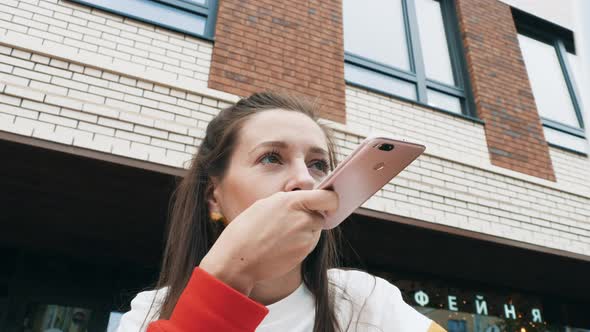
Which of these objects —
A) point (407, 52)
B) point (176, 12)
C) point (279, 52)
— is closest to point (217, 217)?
point (279, 52)

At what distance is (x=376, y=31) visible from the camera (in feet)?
18.6

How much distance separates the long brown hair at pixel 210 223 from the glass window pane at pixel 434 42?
14.2 ft

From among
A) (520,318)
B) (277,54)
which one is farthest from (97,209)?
(520,318)

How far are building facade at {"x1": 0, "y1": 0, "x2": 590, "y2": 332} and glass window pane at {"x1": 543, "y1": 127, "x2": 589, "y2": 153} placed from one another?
0.04 metres

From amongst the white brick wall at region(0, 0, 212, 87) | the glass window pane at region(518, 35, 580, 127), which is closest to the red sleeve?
the white brick wall at region(0, 0, 212, 87)

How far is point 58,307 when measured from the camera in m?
4.19

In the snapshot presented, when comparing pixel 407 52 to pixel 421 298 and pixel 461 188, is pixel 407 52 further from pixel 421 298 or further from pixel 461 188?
pixel 421 298

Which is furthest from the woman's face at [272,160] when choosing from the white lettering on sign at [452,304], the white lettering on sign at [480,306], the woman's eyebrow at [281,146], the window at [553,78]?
the window at [553,78]

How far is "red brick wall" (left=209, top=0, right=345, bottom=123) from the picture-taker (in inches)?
161

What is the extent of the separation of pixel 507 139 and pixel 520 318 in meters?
2.19

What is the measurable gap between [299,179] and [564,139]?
20.5 ft

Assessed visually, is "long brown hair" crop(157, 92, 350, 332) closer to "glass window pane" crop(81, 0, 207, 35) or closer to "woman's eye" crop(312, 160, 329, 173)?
"woman's eye" crop(312, 160, 329, 173)

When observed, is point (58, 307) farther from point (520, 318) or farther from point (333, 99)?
point (520, 318)

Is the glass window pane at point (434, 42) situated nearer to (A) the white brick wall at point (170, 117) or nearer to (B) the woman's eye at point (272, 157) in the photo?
(A) the white brick wall at point (170, 117)
